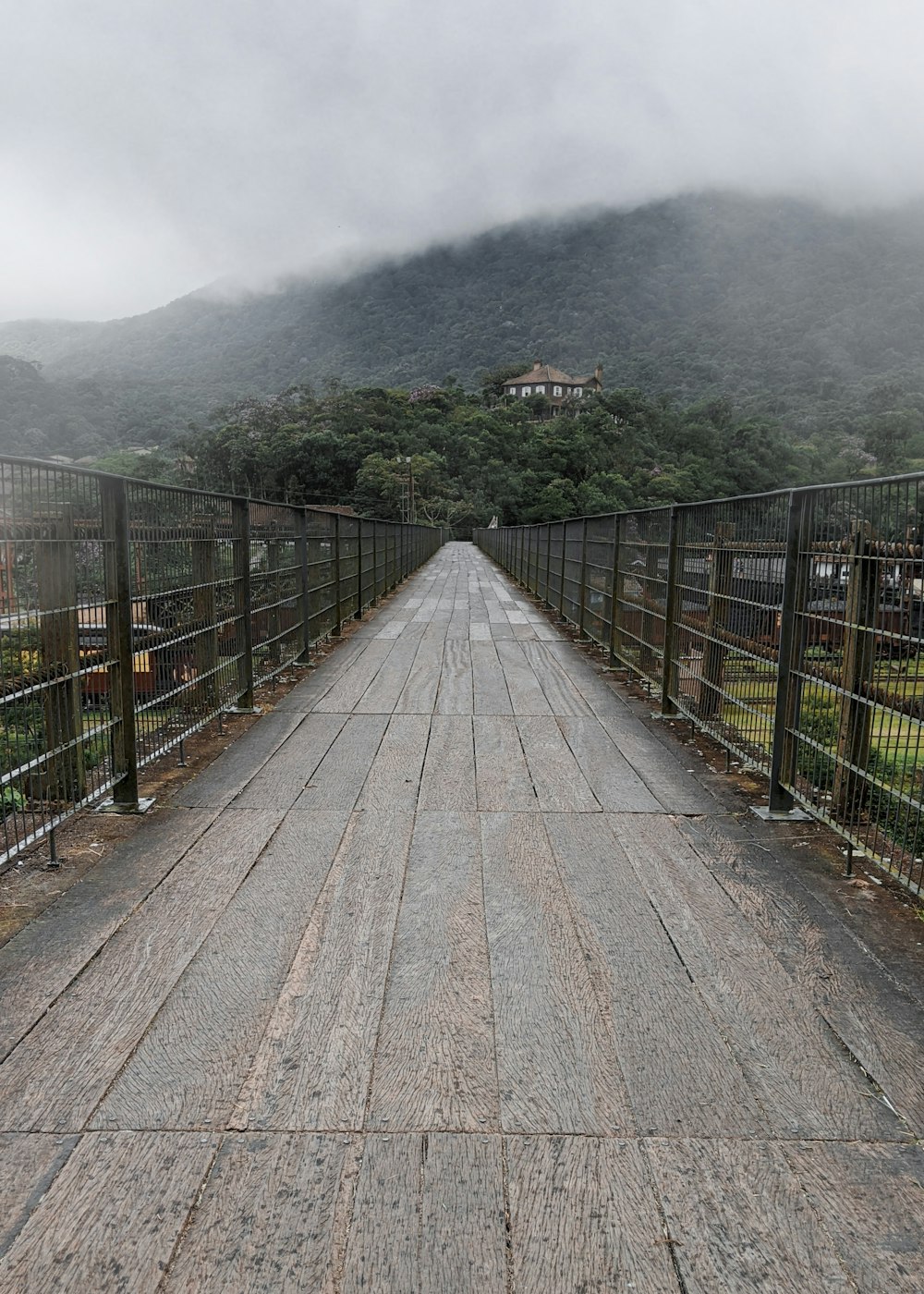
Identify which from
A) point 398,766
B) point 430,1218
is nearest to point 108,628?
point 398,766

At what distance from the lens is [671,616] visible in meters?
5.48

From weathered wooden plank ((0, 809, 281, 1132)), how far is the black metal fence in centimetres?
207

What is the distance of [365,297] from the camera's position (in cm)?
15062

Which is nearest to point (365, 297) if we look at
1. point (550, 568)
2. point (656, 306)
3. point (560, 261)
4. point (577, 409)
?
point (560, 261)

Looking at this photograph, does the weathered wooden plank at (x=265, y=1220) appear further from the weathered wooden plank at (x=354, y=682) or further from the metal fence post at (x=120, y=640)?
the weathered wooden plank at (x=354, y=682)

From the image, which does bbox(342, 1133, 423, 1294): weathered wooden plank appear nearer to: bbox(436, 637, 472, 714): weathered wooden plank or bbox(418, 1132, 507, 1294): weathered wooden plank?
bbox(418, 1132, 507, 1294): weathered wooden plank

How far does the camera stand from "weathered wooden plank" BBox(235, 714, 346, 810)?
150 inches

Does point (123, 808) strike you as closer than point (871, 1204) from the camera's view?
No

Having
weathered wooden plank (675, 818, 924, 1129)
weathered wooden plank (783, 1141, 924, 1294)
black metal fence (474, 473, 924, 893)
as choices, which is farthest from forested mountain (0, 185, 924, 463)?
weathered wooden plank (783, 1141, 924, 1294)

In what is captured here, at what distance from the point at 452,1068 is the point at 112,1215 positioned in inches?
26.9

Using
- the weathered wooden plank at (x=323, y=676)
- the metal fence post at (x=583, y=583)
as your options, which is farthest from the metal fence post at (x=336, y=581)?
the metal fence post at (x=583, y=583)

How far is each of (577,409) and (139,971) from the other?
115 meters

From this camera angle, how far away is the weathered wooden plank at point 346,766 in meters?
3.80

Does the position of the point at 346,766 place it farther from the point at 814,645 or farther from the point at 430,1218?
the point at 430,1218
